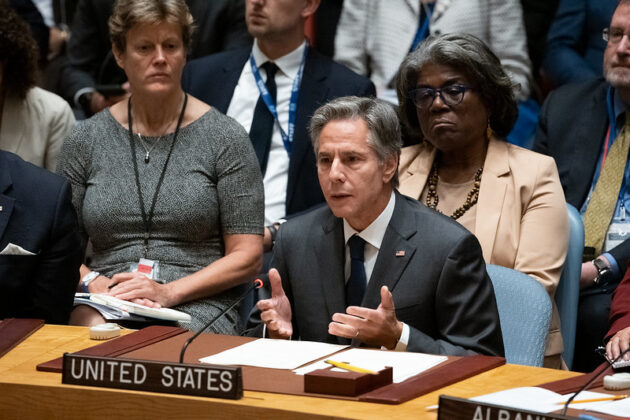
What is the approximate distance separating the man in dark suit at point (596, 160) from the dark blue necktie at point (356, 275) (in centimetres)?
114

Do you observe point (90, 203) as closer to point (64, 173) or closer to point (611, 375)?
point (64, 173)

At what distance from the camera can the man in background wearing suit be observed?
4180 mm

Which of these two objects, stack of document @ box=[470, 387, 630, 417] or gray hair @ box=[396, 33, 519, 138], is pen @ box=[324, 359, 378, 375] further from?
gray hair @ box=[396, 33, 519, 138]

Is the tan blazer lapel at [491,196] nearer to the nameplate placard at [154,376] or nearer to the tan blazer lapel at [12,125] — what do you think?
the nameplate placard at [154,376]

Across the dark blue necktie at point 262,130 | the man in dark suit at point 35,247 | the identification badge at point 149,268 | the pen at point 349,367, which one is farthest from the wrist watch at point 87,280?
the pen at point 349,367

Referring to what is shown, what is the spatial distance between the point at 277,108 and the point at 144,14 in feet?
2.75

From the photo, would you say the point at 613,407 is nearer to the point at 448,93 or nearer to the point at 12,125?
the point at 448,93

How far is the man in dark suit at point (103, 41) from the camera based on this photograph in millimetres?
4980

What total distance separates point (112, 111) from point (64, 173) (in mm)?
302

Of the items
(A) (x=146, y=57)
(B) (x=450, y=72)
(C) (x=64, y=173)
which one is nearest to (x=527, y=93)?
(B) (x=450, y=72)

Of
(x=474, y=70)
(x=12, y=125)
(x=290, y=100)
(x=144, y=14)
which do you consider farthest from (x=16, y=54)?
(x=474, y=70)

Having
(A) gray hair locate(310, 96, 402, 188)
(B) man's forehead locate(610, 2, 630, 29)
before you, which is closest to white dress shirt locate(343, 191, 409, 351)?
(A) gray hair locate(310, 96, 402, 188)

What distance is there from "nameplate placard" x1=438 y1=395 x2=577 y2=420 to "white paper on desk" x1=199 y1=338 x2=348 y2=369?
0.54 m

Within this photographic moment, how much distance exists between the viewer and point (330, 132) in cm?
300
